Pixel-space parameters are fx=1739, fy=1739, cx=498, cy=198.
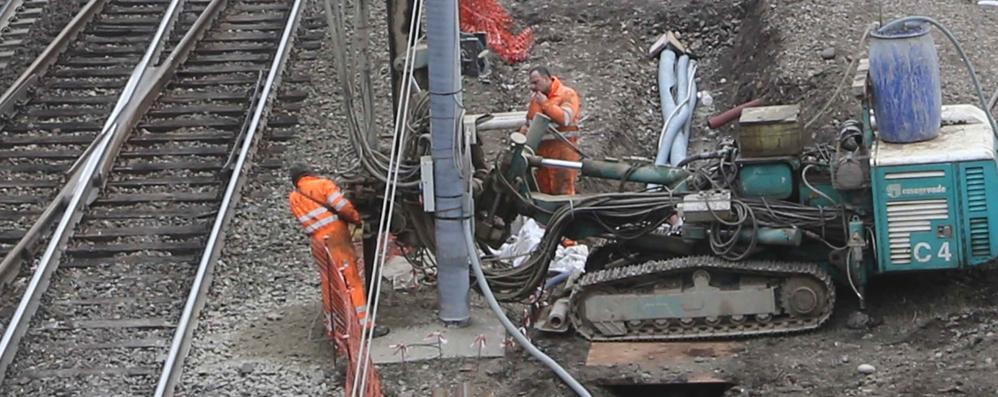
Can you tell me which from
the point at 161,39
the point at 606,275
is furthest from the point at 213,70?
the point at 606,275

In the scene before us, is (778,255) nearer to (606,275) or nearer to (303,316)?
(606,275)

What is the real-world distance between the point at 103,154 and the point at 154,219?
127 cm

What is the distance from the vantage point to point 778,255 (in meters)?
13.5

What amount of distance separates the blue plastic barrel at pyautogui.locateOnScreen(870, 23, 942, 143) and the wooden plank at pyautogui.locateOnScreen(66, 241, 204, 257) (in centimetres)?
642

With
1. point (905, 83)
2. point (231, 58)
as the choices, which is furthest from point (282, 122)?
point (905, 83)

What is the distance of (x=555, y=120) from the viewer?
612 inches

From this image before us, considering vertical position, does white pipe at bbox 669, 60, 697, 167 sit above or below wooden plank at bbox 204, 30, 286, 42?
below

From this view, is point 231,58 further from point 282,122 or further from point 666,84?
point 666,84

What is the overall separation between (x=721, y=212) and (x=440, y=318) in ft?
8.48

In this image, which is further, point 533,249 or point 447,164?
point 533,249

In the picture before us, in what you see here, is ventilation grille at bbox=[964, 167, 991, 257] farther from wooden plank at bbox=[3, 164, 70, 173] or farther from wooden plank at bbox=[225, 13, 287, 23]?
wooden plank at bbox=[225, 13, 287, 23]

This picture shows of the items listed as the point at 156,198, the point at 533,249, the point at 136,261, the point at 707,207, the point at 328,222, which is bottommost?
the point at 136,261

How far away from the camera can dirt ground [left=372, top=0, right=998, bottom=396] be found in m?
12.4

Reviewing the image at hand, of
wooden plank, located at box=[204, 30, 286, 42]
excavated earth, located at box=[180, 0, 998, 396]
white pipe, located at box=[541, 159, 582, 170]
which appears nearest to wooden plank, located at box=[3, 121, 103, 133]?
excavated earth, located at box=[180, 0, 998, 396]
